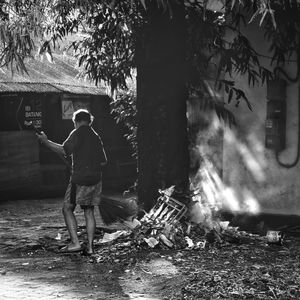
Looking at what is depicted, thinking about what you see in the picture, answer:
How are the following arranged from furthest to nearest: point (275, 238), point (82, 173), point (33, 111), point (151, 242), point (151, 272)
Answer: point (33, 111), point (275, 238), point (151, 242), point (82, 173), point (151, 272)

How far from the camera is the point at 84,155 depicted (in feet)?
27.1

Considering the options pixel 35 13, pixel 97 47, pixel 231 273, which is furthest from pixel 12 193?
pixel 231 273

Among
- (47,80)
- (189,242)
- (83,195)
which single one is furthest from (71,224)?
(47,80)

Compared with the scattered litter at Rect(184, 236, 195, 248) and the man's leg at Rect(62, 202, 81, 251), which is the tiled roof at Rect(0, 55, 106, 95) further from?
the scattered litter at Rect(184, 236, 195, 248)

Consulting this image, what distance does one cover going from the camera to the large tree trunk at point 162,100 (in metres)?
9.01

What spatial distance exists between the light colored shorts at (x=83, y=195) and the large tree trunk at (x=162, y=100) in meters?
1.04

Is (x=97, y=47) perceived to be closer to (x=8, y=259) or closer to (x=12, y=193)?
(x=8, y=259)

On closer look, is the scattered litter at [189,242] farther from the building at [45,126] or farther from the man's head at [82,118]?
the building at [45,126]

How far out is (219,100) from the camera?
1012 cm

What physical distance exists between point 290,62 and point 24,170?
311 inches

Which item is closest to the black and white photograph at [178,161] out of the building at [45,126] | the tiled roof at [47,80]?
the building at [45,126]

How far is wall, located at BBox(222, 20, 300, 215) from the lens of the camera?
31.7ft

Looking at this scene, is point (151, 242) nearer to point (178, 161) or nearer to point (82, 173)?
point (82, 173)

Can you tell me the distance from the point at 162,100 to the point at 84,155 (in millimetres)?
1400
